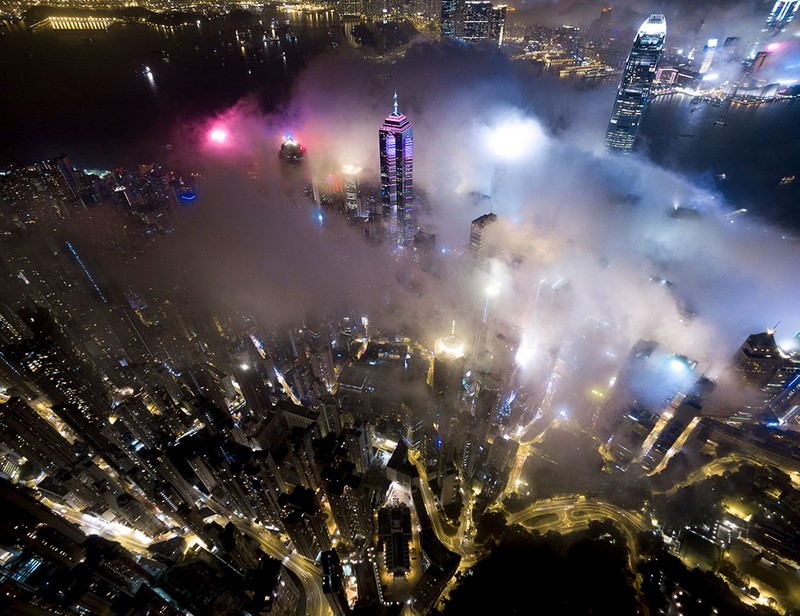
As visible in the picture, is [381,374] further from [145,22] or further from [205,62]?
[145,22]

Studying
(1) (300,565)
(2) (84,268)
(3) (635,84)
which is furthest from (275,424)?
(3) (635,84)

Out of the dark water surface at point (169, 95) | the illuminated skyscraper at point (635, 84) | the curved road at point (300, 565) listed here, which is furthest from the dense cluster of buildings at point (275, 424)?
the illuminated skyscraper at point (635, 84)

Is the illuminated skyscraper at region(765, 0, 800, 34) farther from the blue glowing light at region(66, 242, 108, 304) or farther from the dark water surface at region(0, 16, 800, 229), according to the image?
the blue glowing light at region(66, 242, 108, 304)

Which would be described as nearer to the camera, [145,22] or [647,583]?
[647,583]

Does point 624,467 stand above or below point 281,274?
below

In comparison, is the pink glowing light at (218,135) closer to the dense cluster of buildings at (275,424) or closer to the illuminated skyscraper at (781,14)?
the dense cluster of buildings at (275,424)

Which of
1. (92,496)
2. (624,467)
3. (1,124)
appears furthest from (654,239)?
(1,124)

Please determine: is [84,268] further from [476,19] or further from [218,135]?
[476,19]

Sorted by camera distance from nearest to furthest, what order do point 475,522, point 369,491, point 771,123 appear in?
point 369,491, point 475,522, point 771,123
